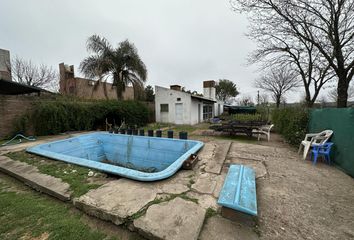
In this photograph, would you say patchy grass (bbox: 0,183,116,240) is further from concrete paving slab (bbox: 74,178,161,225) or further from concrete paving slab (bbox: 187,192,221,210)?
concrete paving slab (bbox: 187,192,221,210)

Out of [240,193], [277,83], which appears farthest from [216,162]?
[277,83]

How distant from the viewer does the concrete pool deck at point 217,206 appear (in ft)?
5.21

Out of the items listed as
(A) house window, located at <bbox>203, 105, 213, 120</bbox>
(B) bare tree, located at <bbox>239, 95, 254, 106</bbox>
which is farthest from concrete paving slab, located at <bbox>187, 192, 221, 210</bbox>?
(B) bare tree, located at <bbox>239, 95, 254, 106</bbox>

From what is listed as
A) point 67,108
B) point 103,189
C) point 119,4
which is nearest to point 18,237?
point 103,189

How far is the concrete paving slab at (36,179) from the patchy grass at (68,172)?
90mm

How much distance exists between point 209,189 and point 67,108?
8.93 metres

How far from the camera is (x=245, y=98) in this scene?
38062 mm

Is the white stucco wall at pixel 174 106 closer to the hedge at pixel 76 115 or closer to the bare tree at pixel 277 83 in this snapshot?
Result: the hedge at pixel 76 115

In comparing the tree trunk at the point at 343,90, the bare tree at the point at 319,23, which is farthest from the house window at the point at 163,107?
the tree trunk at the point at 343,90

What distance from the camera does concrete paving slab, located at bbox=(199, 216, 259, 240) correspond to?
1.50 meters

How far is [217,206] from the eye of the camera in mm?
1963

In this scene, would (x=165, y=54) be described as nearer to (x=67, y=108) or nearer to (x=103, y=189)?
(x=67, y=108)

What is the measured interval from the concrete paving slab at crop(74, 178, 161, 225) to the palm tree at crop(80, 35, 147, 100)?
1085 cm

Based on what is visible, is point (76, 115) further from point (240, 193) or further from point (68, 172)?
point (240, 193)
